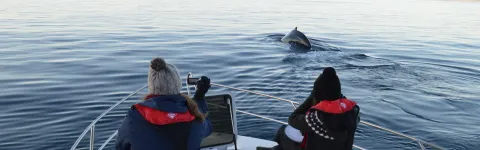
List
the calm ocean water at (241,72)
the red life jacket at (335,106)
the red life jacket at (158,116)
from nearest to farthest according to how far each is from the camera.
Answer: the red life jacket at (158,116) < the red life jacket at (335,106) < the calm ocean water at (241,72)

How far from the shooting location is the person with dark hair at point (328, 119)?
4004mm

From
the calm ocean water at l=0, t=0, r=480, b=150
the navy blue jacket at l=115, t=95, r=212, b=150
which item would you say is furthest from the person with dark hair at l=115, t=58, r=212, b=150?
the calm ocean water at l=0, t=0, r=480, b=150

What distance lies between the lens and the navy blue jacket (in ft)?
11.6

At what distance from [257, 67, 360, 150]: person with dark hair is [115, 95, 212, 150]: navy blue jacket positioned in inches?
44.0

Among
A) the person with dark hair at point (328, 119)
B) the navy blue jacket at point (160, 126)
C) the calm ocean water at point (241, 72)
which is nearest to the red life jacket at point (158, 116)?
the navy blue jacket at point (160, 126)

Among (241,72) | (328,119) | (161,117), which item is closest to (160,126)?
(161,117)

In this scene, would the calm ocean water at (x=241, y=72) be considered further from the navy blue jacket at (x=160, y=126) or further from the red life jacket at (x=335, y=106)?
the navy blue jacket at (x=160, y=126)

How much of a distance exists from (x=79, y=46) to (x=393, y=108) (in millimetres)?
14145

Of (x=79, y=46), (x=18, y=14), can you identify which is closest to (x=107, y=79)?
(x=79, y=46)

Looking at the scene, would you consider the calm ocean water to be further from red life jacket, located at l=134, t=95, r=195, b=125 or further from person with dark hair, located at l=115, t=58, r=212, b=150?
red life jacket, located at l=134, t=95, r=195, b=125

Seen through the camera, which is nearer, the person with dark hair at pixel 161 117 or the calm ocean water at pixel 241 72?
the person with dark hair at pixel 161 117

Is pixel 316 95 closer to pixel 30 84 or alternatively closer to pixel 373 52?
pixel 30 84

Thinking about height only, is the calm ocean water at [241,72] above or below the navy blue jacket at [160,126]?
below

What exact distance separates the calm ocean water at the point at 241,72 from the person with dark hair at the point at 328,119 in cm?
461
